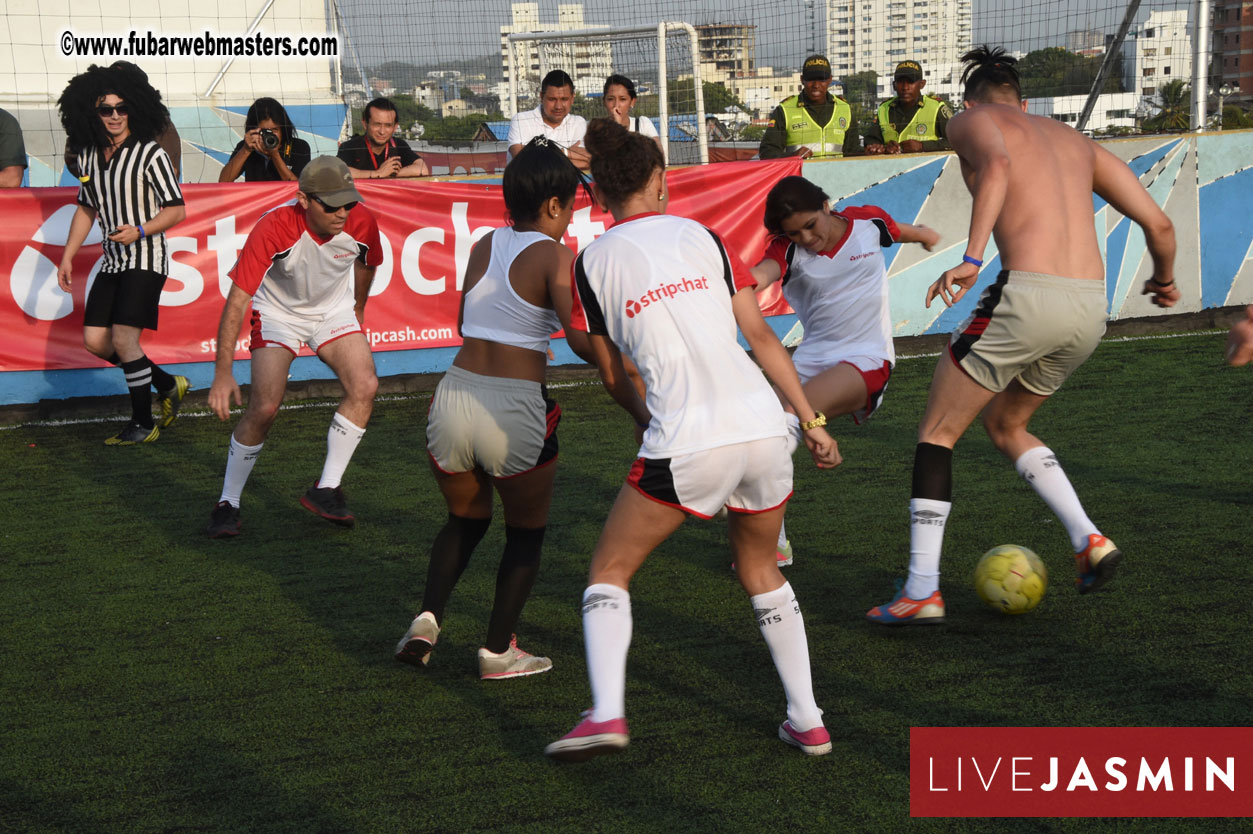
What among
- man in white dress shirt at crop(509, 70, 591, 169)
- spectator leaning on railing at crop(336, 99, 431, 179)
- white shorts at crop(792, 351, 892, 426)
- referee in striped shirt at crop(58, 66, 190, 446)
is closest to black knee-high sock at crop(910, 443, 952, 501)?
white shorts at crop(792, 351, 892, 426)

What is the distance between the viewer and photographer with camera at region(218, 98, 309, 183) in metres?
9.59

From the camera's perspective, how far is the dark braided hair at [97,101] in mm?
7922

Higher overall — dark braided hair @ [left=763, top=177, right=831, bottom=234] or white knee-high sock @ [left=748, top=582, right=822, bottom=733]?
dark braided hair @ [left=763, top=177, right=831, bottom=234]

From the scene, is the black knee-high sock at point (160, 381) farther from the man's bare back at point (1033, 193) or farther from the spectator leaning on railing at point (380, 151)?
the man's bare back at point (1033, 193)

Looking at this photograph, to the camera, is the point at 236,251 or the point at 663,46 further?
the point at 663,46

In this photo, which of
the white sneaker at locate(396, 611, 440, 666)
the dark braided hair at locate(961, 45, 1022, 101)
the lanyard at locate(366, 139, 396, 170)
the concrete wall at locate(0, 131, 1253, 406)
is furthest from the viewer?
the concrete wall at locate(0, 131, 1253, 406)

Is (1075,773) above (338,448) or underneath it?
underneath

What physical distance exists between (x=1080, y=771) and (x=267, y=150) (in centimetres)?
819

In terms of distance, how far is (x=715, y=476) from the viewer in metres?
3.14

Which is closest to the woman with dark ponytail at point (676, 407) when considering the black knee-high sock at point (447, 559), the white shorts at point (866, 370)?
the black knee-high sock at point (447, 559)

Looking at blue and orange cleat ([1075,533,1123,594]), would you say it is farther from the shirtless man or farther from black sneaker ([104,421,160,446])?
black sneaker ([104,421,160,446])

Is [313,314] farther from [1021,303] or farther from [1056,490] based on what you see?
[1056,490]

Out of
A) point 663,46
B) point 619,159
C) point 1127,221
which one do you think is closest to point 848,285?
point 619,159

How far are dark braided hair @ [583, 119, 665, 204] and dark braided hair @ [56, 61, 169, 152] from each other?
226 inches
